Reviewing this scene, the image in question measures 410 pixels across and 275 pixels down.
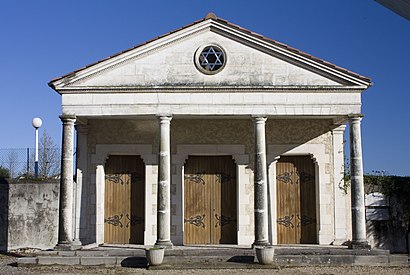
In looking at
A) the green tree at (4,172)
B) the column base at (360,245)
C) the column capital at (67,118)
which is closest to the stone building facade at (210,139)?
the column capital at (67,118)

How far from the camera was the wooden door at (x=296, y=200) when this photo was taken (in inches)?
553

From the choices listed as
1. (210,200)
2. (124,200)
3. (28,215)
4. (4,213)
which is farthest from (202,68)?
(4,213)

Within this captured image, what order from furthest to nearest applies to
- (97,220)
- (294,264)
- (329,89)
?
(97,220)
(329,89)
(294,264)

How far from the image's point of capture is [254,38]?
12.3 metres

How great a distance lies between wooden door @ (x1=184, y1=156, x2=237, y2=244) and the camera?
554 inches

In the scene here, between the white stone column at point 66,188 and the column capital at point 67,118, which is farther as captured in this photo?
the column capital at point 67,118

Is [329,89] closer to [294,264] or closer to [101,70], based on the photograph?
[294,264]

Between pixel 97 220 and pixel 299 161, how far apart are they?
20.7 ft

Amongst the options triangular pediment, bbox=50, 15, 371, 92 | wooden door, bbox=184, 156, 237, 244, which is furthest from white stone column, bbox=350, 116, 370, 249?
wooden door, bbox=184, 156, 237, 244

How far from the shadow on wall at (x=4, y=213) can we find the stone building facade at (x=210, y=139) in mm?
2342

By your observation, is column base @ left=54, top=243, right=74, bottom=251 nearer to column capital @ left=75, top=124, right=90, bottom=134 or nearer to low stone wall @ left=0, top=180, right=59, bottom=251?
low stone wall @ left=0, top=180, right=59, bottom=251

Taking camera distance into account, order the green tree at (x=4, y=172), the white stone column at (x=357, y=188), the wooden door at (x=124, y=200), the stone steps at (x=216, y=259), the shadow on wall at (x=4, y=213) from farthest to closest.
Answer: the green tree at (x=4, y=172) → the shadow on wall at (x=4, y=213) → the wooden door at (x=124, y=200) → the white stone column at (x=357, y=188) → the stone steps at (x=216, y=259)

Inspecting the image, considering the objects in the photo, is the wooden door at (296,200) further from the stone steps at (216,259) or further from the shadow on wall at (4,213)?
the shadow on wall at (4,213)

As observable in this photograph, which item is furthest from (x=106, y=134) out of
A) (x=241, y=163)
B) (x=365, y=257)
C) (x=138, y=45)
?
(x=365, y=257)
